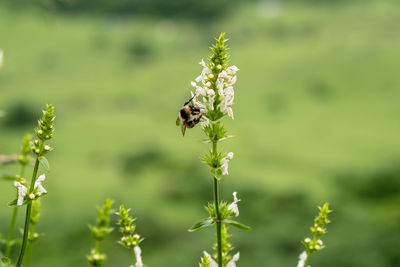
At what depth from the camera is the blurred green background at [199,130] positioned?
13.9 metres

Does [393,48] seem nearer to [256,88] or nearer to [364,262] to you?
[256,88]

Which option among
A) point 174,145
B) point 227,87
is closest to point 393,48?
point 174,145

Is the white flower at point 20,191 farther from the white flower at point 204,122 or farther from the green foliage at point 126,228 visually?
the white flower at point 204,122

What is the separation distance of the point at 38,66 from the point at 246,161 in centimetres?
2041

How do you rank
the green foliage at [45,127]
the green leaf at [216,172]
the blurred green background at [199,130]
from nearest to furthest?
the green foliage at [45,127] → the green leaf at [216,172] → the blurred green background at [199,130]

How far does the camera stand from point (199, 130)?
2142 cm

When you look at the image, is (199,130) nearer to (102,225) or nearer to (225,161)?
(225,161)

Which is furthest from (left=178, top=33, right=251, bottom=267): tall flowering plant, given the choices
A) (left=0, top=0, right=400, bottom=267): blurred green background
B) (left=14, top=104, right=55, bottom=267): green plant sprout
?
(left=0, top=0, right=400, bottom=267): blurred green background

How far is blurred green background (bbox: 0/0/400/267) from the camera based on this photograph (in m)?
13.9

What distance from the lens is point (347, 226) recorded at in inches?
538

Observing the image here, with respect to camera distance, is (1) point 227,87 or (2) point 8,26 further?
(2) point 8,26

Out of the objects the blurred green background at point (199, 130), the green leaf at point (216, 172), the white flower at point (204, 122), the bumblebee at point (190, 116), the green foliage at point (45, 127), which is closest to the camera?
the green foliage at point (45, 127)

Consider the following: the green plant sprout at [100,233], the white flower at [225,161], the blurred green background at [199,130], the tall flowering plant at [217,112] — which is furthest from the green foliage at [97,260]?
the blurred green background at [199,130]

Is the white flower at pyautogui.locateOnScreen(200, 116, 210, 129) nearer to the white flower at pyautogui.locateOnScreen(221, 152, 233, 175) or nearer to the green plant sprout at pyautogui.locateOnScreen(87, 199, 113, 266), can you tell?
the white flower at pyautogui.locateOnScreen(221, 152, 233, 175)
